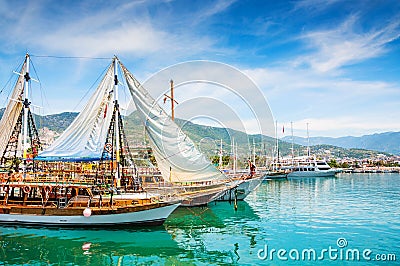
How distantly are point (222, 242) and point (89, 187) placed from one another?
1158 centimetres

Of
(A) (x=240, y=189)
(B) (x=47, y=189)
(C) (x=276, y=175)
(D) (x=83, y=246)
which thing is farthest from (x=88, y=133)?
(C) (x=276, y=175)

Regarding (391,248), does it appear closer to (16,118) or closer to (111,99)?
(111,99)

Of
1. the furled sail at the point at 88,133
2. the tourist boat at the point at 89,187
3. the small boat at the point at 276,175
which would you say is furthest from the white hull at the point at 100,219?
the small boat at the point at 276,175

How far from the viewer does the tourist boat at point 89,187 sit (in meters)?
25.6

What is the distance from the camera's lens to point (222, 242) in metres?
22.7

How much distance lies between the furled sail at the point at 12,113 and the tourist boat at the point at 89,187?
13cm

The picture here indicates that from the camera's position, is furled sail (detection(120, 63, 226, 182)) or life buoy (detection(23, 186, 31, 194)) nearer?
furled sail (detection(120, 63, 226, 182))

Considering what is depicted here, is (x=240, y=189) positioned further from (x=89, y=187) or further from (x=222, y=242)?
(x=89, y=187)

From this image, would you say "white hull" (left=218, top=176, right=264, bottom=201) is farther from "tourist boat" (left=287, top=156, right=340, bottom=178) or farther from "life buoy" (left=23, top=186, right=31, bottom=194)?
"tourist boat" (left=287, top=156, right=340, bottom=178)

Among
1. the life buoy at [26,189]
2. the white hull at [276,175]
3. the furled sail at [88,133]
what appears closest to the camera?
the furled sail at [88,133]

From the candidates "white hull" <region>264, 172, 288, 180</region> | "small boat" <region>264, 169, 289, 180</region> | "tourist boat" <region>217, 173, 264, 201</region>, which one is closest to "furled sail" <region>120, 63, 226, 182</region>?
"tourist boat" <region>217, 173, 264, 201</region>

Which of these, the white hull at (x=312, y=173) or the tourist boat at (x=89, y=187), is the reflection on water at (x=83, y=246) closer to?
the tourist boat at (x=89, y=187)

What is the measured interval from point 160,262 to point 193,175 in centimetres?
1027

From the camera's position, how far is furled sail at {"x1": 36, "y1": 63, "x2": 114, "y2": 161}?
2758 cm
